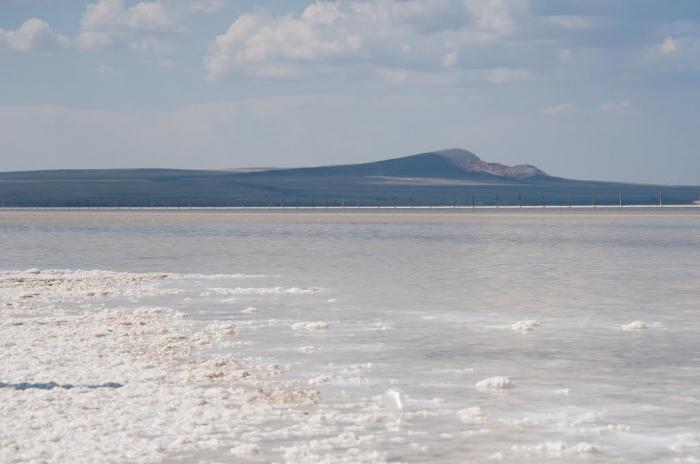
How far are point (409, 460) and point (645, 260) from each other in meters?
27.5

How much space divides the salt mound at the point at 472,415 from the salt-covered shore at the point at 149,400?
91 centimetres

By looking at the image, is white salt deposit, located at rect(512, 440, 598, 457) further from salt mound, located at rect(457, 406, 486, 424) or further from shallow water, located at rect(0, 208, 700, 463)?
salt mound, located at rect(457, 406, 486, 424)

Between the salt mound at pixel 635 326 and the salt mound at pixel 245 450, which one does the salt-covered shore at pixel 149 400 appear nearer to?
the salt mound at pixel 245 450

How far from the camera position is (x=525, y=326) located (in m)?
17.3

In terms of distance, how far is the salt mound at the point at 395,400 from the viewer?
→ 436 inches

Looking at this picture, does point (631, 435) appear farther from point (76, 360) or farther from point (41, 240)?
point (41, 240)

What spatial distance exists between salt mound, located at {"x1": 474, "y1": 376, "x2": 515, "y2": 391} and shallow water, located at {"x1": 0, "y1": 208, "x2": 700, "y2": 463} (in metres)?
0.11

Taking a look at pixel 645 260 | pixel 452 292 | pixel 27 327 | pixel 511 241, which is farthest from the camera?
pixel 511 241

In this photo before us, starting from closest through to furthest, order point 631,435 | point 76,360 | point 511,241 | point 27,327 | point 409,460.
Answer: point 409,460
point 631,435
point 76,360
point 27,327
point 511,241

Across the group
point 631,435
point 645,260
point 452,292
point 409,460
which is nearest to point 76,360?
point 409,460

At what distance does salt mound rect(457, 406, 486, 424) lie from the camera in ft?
34.5

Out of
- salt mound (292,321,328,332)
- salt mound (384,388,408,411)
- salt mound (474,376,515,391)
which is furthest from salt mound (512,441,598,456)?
salt mound (292,321,328,332)

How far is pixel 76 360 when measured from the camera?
14.0 meters

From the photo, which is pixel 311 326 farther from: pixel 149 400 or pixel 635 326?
pixel 149 400
